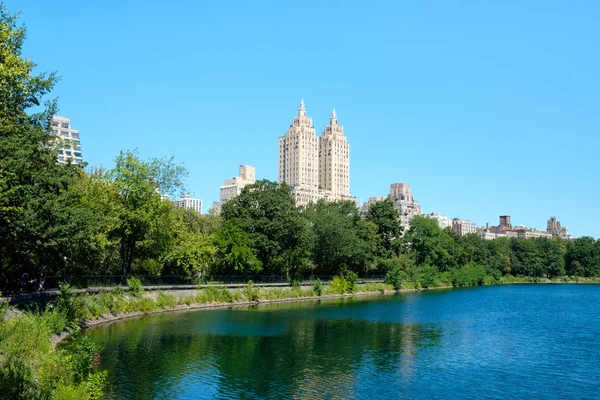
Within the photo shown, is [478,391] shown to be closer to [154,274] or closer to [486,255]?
[154,274]

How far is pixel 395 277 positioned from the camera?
11169 cm

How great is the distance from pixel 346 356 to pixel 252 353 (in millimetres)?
6729

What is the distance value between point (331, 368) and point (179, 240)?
125 feet

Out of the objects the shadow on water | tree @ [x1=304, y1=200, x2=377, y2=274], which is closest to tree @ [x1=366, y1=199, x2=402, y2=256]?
tree @ [x1=304, y1=200, x2=377, y2=274]

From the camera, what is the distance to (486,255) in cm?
16575

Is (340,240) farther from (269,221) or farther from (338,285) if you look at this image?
(269,221)

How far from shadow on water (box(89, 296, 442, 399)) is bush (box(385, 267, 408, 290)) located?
4924 cm

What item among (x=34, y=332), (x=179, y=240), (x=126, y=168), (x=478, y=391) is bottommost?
(x=478, y=391)

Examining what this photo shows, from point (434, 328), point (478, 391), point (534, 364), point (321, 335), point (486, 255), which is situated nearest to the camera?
point (478, 391)

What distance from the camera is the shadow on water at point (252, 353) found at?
99.7 ft

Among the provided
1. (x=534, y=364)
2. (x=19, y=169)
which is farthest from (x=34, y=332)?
(x=534, y=364)

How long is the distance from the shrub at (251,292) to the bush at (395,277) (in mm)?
41100

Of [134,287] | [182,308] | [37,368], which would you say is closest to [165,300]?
[182,308]

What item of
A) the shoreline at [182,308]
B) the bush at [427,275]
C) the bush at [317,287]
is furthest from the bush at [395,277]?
the bush at [317,287]
